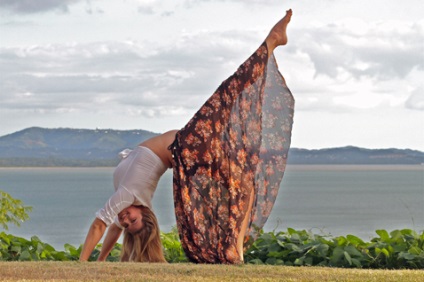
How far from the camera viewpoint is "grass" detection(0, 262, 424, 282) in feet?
21.1

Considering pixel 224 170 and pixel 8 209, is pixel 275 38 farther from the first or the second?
pixel 8 209

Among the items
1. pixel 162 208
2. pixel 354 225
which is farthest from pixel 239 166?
pixel 162 208

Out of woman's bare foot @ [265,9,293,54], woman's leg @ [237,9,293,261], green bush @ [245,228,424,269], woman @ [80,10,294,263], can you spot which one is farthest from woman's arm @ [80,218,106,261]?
woman's bare foot @ [265,9,293,54]

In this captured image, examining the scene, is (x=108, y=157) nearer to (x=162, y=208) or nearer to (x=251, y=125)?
(x=162, y=208)

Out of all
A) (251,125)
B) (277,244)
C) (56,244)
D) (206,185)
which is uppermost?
(251,125)

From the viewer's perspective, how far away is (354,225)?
65250 millimetres

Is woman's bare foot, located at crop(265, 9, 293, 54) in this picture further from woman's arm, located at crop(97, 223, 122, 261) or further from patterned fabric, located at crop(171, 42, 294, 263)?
woman's arm, located at crop(97, 223, 122, 261)

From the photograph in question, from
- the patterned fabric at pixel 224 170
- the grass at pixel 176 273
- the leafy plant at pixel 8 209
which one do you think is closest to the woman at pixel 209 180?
the patterned fabric at pixel 224 170

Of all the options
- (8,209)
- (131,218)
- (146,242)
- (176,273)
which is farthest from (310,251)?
(8,209)

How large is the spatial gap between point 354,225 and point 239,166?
58.6m

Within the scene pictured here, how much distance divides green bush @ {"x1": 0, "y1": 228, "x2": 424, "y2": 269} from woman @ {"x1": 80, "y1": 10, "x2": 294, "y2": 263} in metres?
0.78

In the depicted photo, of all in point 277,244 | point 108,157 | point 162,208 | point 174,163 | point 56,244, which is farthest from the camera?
point 108,157

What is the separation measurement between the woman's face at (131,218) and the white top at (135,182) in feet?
0.14

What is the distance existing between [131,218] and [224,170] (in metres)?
0.93
